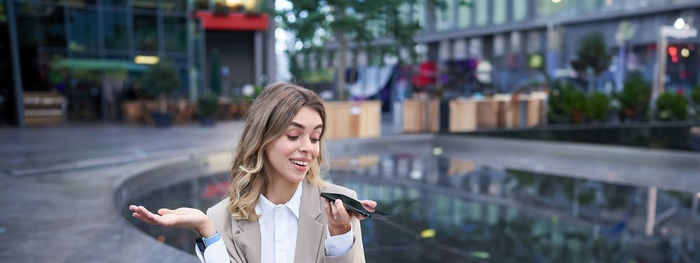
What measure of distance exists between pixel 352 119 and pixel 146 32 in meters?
13.9

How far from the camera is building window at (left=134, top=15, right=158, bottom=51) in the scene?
76.3 feet

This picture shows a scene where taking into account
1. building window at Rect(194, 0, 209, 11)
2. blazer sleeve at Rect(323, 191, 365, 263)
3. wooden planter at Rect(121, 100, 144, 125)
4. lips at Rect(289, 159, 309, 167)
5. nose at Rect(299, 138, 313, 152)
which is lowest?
wooden planter at Rect(121, 100, 144, 125)

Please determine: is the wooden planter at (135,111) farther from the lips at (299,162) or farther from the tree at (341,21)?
the lips at (299,162)

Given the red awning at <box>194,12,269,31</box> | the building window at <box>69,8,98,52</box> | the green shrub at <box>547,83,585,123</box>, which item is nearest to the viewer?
the green shrub at <box>547,83,585,123</box>

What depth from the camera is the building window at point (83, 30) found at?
21516 millimetres

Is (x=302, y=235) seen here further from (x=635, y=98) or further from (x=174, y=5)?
(x=174, y=5)

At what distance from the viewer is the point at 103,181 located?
7.43 m

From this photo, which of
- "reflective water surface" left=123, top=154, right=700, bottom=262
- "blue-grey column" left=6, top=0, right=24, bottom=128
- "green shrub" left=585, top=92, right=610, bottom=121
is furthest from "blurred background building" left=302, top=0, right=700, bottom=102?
"reflective water surface" left=123, top=154, right=700, bottom=262

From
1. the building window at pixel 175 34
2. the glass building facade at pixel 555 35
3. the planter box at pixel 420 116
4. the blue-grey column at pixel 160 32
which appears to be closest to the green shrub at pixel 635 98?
the planter box at pixel 420 116

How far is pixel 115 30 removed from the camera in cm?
2269

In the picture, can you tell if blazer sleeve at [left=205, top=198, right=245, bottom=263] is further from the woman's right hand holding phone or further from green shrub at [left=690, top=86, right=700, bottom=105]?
green shrub at [left=690, top=86, right=700, bottom=105]

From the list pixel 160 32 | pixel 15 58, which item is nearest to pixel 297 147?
pixel 15 58

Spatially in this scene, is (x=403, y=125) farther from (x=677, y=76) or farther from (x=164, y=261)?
(x=677, y=76)

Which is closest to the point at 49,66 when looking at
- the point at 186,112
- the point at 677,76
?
the point at 186,112
